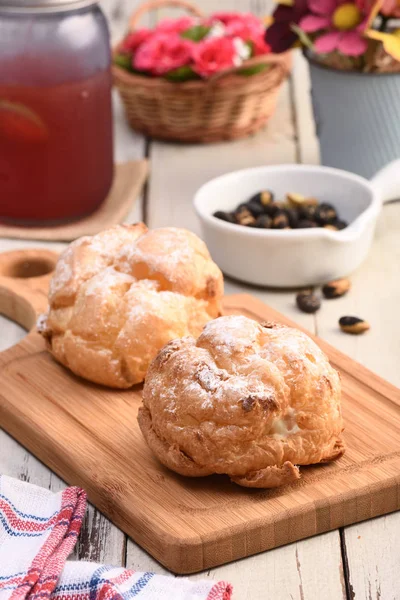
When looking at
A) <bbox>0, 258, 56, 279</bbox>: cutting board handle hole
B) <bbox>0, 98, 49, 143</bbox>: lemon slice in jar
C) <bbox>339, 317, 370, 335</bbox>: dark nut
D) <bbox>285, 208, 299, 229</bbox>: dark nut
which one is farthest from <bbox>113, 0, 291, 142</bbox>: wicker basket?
<bbox>339, 317, 370, 335</bbox>: dark nut

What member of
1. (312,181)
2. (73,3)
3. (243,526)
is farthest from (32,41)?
(243,526)

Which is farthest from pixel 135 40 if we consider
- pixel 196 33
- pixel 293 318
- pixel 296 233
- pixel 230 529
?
pixel 230 529

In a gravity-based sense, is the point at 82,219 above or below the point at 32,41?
below

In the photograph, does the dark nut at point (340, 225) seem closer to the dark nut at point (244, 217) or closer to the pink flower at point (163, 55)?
the dark nut at point (244, 217)

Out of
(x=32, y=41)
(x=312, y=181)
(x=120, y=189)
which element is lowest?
(x=120, y=189)

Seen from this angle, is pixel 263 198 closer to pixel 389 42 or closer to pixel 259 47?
pixel 389 42

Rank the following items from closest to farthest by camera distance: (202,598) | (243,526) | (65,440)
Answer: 1. (202,598)
2. (243,526)
3. (65,440)

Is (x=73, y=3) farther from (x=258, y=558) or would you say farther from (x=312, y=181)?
(x=258, y=558)
